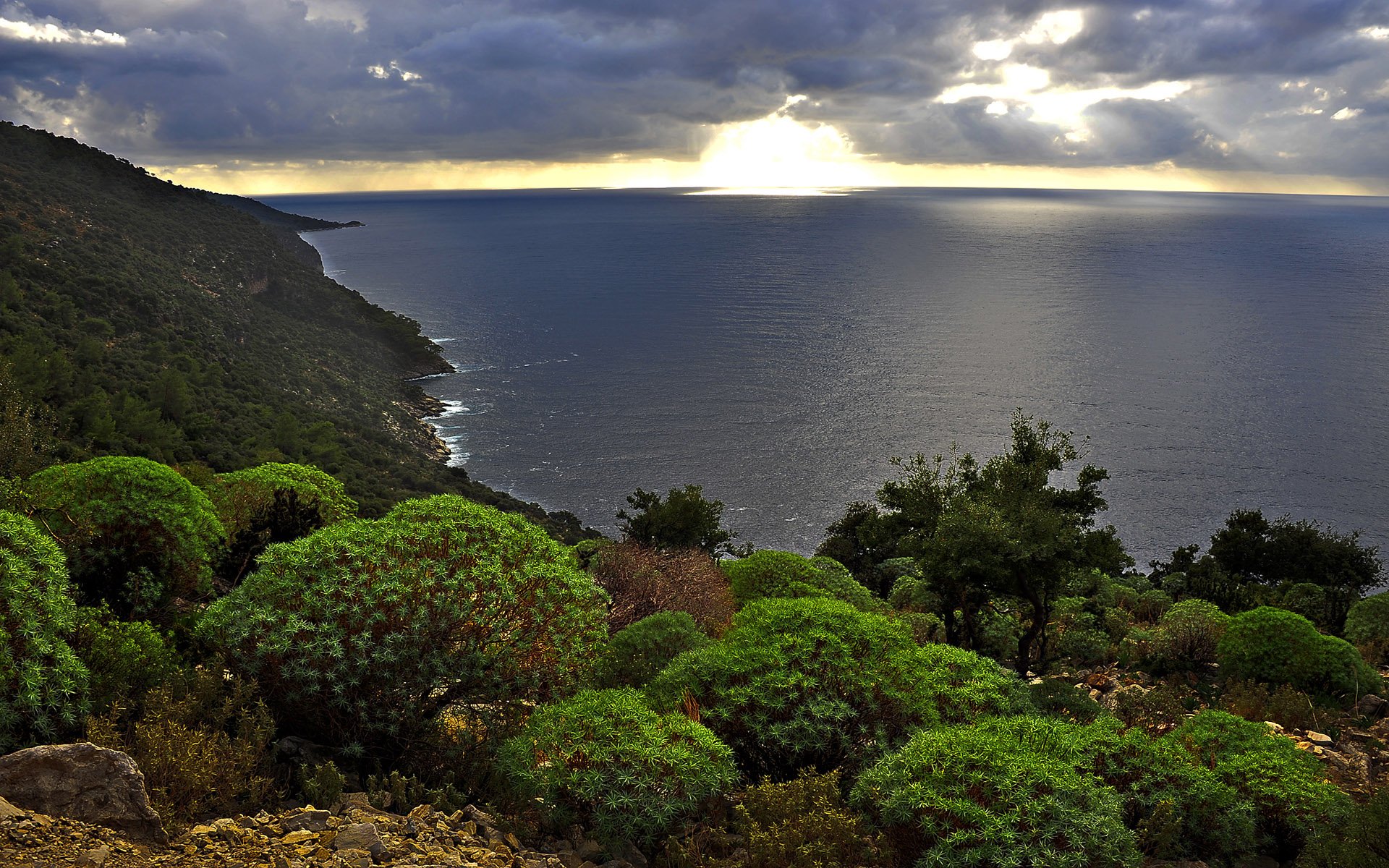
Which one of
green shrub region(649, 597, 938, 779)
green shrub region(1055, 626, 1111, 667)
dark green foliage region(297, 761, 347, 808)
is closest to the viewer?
dark green foliage region(297, 761, 347, 808)

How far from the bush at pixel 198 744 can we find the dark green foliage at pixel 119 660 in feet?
0.88

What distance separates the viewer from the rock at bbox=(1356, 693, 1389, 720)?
15328 millimetres

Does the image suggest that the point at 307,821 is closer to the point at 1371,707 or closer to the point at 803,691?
the point at 803,691

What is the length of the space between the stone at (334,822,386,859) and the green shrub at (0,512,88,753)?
338cm

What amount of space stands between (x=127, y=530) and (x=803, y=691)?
32.9 ft

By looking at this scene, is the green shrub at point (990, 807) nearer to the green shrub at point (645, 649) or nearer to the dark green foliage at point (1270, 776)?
the dark green foliage at point (1270, 776)

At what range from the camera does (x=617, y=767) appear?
332 inches

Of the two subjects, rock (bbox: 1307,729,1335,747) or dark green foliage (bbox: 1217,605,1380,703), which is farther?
dark green foliage (bbox: 1217,605,1380,703)

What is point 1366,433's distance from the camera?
259 feet

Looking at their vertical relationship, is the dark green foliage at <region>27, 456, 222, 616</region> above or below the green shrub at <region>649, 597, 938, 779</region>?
above

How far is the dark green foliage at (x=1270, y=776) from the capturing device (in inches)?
387

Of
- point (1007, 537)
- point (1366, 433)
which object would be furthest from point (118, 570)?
point (1366, 433)

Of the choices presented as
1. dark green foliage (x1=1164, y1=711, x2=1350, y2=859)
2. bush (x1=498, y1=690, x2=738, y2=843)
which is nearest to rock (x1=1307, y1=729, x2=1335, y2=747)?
dark green foliage (x1=1164, y1=711, x2=1350, y2=859)

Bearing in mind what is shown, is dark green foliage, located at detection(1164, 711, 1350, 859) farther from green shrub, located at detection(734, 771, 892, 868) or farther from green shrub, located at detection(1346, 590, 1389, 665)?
green shrub, located at detection(1346, 590, 1389, 665)
